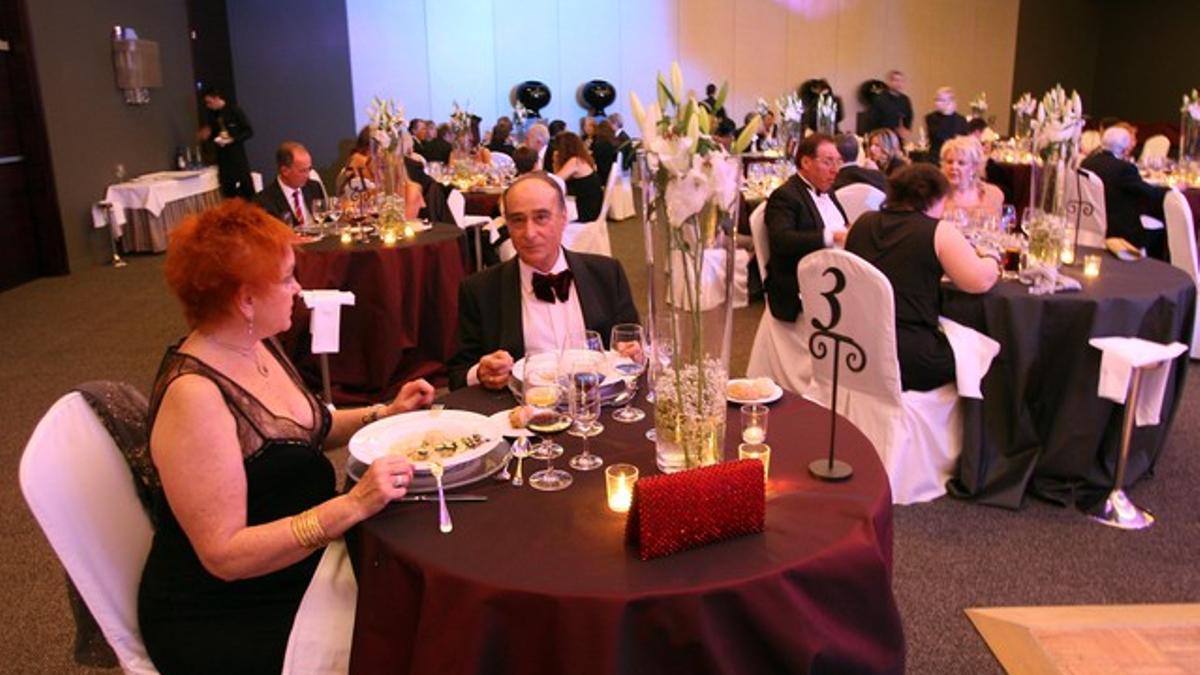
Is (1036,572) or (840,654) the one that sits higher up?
(840,654)

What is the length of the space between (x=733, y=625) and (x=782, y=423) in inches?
28.3

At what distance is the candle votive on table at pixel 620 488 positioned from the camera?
171 centimetres

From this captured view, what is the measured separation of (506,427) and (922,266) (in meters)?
2.03

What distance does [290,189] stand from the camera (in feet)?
19.2

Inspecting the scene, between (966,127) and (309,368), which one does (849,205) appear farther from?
(966,127)

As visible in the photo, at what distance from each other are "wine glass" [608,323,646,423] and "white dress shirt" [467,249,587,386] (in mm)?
534

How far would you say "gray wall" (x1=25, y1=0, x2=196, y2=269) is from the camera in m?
8.95

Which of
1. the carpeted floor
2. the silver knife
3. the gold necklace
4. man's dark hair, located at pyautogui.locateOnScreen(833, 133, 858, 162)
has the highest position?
man's dark hair, located at pyautogui.locateOnScreen(833, 133, 858, 162)

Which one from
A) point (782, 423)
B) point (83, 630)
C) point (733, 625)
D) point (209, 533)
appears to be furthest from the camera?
point (782, 423)

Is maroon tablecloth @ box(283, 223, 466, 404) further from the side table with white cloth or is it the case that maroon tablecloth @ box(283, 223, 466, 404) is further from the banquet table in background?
the side table with white cloth

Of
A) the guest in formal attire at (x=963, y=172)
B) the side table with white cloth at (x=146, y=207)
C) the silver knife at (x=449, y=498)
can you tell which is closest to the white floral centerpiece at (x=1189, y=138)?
the guest in formal attire at (x=963, y=172)

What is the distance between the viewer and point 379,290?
4914 mm

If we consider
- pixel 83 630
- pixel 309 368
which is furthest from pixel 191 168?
pixel 83 630

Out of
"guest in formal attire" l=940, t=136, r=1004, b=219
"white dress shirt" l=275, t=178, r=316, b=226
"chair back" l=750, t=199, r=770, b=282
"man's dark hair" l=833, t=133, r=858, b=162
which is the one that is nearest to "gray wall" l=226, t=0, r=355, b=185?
"white dress shirt" l=275, t=178, r=316, b=226
